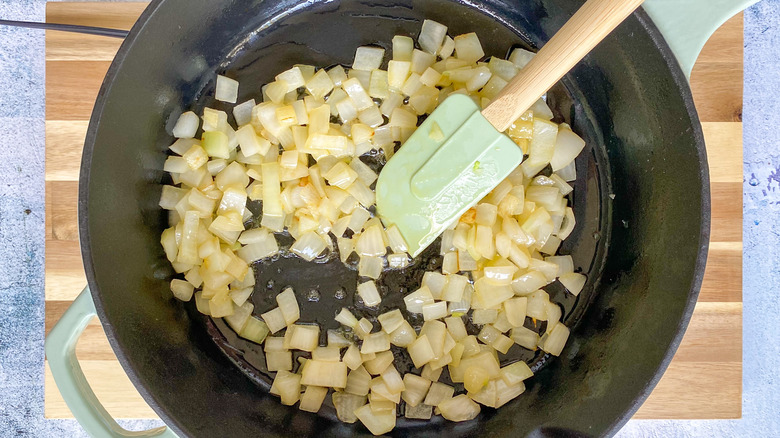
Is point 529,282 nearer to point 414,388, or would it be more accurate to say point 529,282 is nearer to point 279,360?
point 414,388

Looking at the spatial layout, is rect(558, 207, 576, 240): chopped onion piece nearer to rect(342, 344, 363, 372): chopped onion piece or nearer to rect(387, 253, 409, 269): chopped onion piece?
rect(387, 253, 409, 269): chopped onion piece

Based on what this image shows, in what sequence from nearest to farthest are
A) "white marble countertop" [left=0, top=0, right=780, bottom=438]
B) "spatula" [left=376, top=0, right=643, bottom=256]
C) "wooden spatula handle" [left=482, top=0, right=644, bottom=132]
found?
"wooden spatula handle" [left=482, top=0, right=644, bottom=132], "spatula" [left=376, top=0, right=643, bottom=256], "white marble countertop" [left=0, top=0, right=780, bottom=438]

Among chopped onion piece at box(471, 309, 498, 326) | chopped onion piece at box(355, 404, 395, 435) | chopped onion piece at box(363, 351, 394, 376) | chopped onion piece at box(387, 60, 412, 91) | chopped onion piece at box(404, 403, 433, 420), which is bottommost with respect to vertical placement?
chopped onion piece at box(404, 403, 433, 420)

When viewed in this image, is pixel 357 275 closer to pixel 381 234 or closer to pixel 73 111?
pixel 381 234

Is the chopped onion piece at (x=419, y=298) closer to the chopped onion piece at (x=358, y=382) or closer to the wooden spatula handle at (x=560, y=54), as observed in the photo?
the chopped onion piece at (x=358, y=382)

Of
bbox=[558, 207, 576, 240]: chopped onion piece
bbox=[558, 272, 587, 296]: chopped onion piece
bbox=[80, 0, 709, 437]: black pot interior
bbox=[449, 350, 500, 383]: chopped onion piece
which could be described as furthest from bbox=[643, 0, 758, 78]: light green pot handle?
bbox=[449, 350, 500, 383]: chopped onion piece

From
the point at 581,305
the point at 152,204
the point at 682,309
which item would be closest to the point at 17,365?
the point at 152,204

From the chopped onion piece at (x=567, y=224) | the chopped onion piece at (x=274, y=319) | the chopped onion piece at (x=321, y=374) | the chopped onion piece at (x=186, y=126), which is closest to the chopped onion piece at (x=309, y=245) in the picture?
the chopped onion piece at (x=274, y=319)
